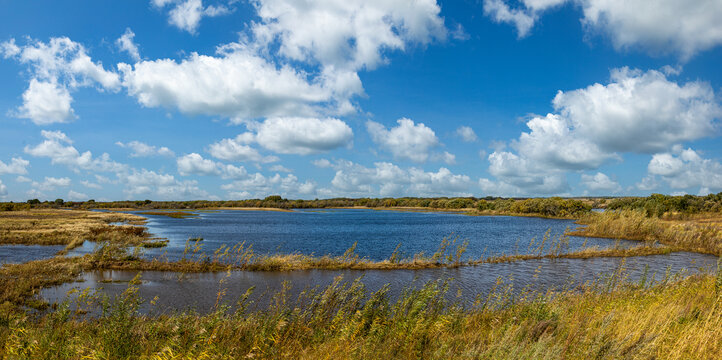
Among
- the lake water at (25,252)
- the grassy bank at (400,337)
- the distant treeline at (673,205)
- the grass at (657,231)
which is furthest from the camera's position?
the distant treeline at (673,205)

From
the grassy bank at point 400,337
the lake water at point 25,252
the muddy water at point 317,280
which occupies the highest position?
the grassy bank at point 400,337

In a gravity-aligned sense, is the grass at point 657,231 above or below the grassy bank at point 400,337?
below

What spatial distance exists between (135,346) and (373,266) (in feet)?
65.0

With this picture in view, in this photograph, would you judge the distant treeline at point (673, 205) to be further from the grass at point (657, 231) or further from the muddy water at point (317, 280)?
the muddy water at point (317, 280)

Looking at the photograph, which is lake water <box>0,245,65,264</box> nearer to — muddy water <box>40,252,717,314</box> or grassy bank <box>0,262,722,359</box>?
muddy water <box>40,252,717,314</box>

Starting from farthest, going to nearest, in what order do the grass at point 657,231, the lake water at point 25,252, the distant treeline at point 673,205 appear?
the distant treeline at point 673,205 < the grass at point 657,231 < the lake water at point 25,252

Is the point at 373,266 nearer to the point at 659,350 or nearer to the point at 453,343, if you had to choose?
the point at 453,343

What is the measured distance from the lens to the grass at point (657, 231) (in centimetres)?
3747

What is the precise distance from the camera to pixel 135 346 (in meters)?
7.86

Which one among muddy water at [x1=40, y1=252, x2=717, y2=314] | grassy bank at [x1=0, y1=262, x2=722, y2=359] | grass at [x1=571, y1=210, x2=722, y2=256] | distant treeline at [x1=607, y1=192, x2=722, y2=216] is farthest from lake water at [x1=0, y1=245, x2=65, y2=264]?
distant treeline at [x1=607, y1=192, x2=722, y2=216]

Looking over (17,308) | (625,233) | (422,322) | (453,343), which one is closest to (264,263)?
(17,308)

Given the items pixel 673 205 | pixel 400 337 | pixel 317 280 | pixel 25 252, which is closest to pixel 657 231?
pixel 317 280

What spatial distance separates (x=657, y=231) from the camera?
146ft

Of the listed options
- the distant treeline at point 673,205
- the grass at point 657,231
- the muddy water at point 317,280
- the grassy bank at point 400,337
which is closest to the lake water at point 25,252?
the muddy water at point 317,280
